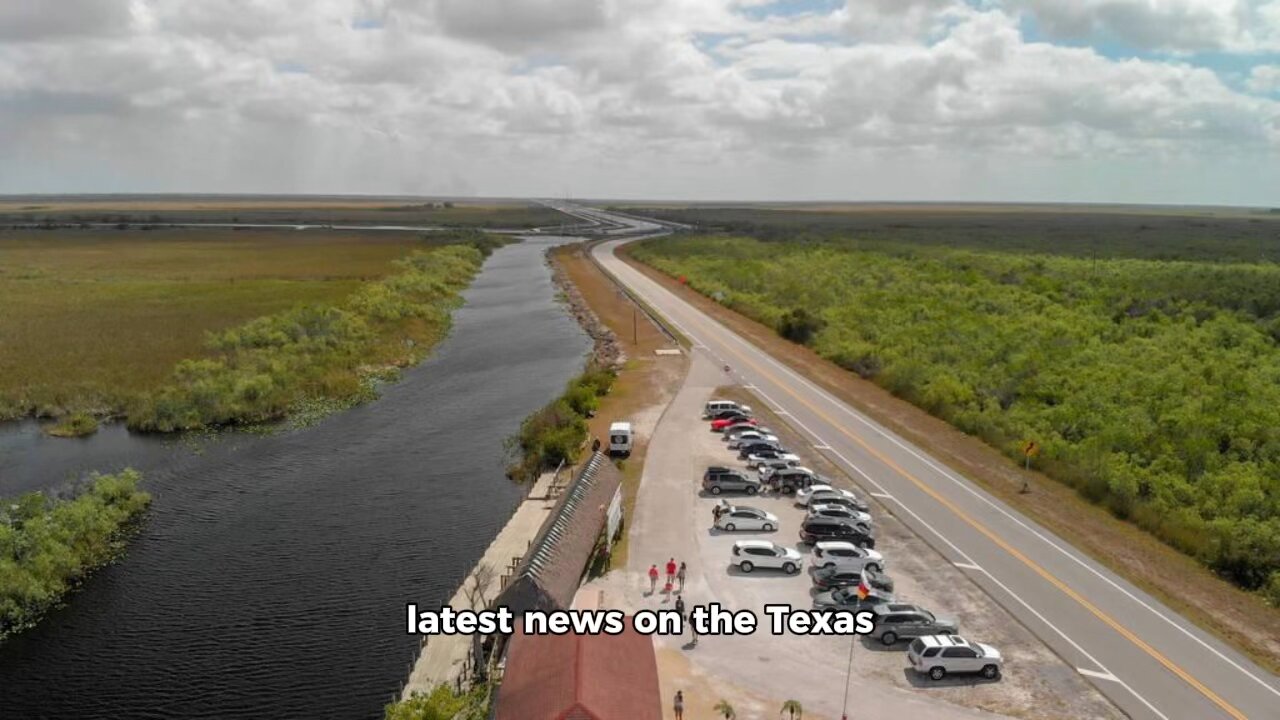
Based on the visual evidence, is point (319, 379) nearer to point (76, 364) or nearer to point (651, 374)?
point (76, 364)

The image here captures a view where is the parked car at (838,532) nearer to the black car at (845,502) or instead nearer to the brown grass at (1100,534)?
the black car at (845,502)

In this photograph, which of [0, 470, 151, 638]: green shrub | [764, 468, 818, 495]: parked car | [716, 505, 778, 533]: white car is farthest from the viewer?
[764, 468, 818, 495]: parked car

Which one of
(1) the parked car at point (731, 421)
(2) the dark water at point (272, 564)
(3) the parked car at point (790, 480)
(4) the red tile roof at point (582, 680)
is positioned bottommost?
(2) the dark water at point (272, 564)

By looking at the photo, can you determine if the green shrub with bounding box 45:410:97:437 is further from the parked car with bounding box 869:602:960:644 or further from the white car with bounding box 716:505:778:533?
the parked car with bounding box 869:602:960:644

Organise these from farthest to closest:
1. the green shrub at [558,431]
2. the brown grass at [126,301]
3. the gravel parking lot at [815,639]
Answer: the brown grass at [126,301] → the green shrub at [558,431] → the gravel parking lot at [815,639]

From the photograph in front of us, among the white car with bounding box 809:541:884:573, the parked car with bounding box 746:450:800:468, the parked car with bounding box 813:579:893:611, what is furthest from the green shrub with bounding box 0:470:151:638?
the parked car with bounding box 746:450:800:468

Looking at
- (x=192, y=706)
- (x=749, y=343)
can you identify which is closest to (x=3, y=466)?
(x=192, y=706)

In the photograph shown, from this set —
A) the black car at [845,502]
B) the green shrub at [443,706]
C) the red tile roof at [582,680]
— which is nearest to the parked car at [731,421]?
the black car at [845,502]
